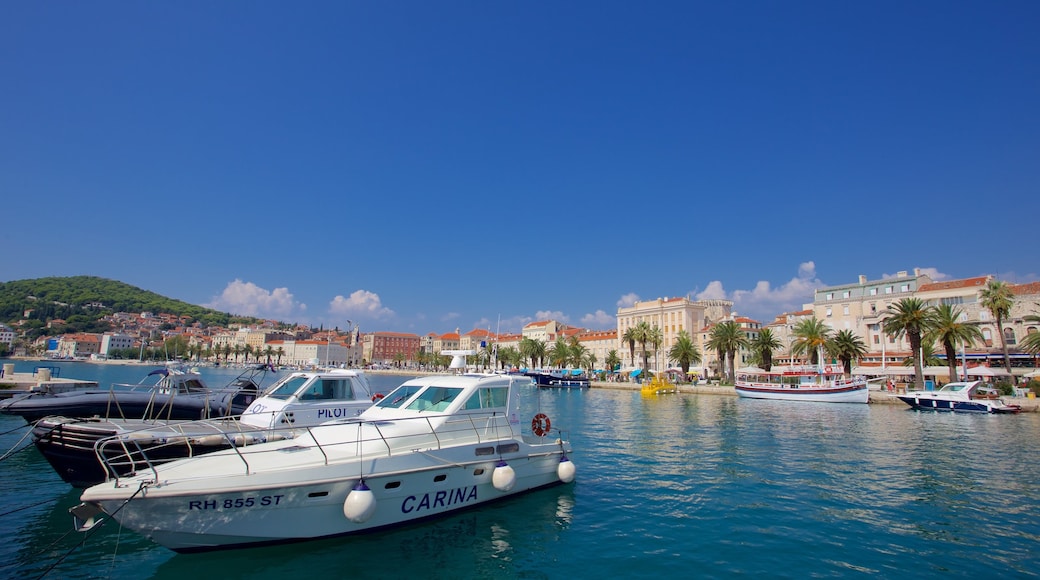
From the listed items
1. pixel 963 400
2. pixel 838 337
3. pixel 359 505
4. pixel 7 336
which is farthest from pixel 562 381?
pixel 7 336

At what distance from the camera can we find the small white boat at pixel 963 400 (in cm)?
3969

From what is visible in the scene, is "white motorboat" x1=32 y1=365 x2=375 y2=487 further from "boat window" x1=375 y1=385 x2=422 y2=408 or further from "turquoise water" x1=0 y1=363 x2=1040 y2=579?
"boat window" x1=375 y1=385 x2=422 y2=408

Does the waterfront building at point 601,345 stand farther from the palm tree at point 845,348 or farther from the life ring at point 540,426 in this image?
the life ring at point 540,426

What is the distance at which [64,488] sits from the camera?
541 inches

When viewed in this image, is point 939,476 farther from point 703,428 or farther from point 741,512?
point 703,428

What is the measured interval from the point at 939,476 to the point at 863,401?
38.4 meters

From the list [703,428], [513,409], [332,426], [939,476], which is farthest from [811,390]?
[332,426]

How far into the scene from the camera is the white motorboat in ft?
37.1

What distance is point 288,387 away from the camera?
17.1 m

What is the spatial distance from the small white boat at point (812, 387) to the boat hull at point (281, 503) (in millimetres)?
51485

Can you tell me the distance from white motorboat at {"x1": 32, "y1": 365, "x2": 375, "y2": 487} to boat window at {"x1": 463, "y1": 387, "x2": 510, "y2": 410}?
4.11 m

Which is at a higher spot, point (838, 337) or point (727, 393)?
point (838, 337)

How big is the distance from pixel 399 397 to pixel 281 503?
4.72 m

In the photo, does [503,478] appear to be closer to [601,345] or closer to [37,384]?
[37,384]
